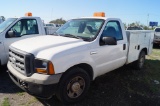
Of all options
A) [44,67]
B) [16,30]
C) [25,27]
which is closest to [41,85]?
[44,67]

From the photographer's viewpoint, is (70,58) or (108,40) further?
(108,40)

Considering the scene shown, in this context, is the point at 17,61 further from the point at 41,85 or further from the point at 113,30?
the point at 113,30

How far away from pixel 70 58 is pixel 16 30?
10.6ft

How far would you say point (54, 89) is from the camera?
131 inches

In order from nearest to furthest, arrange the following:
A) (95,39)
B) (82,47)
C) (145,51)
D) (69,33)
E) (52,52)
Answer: (52,52) → (82,47) → (95,39) → (69,33) → (145,51)

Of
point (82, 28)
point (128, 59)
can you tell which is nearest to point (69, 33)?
point (82, 28)

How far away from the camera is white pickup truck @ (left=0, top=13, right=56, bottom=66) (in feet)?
18.1

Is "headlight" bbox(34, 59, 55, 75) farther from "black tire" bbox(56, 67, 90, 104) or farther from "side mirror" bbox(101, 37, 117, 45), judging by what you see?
"side mirror" bbox(101, 37, 117, 45)

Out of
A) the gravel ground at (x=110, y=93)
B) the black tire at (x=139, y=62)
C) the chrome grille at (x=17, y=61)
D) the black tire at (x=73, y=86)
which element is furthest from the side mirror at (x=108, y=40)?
the black tire at (x=139, y=62)

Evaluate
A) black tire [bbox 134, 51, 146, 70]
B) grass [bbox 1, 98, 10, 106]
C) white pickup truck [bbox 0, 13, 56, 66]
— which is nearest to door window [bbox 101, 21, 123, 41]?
black tire [bbox 134, 51, 146, 70]

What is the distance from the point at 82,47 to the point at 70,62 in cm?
48

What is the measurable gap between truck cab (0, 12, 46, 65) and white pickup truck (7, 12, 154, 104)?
1.55 meters

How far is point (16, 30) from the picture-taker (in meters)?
5.96

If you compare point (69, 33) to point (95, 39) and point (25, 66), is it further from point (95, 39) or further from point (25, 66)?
point (25, 66)
